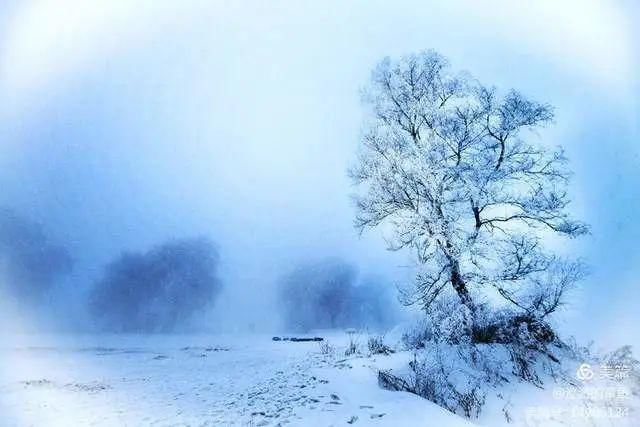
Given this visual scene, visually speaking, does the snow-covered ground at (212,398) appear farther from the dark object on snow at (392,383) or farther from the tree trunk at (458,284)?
the tree trunk at (458,284)

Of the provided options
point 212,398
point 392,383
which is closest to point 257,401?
point 212,398

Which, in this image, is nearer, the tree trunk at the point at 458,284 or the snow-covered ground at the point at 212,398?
the snow-covered ground at the point at 212,398

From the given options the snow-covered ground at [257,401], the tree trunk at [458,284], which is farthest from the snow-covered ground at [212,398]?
the tree trunk at [458,284]

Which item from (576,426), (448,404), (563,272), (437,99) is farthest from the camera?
(437,99)

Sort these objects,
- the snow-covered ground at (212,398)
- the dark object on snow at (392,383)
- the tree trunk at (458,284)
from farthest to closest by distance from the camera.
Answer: the tree trunk at (458,284), the dark object on snow at (392,383), the snow-covered ground at (212,398)

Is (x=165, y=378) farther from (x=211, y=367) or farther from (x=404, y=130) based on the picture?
(x=404, y=130)

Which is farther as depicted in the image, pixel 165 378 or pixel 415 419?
pixel 165 378

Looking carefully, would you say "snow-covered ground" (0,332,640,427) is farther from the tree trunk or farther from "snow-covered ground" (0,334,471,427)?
the tree trunk

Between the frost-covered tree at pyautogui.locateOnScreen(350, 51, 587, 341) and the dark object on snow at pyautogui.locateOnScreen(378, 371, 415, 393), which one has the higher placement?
the frost-covered tree at pyautogui.locateOnScreen(350, 51, 587, 341)

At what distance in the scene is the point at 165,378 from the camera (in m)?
13.0

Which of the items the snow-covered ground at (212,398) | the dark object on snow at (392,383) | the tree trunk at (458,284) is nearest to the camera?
the snow-covered ground at (212,398)

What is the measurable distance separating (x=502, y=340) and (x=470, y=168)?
5.23 meters

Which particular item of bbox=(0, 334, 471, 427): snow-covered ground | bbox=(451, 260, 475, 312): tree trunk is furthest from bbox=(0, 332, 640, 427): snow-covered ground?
bbox=(451, 260, 475, 312): tree trunk

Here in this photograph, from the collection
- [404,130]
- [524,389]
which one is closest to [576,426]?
[524,389]
